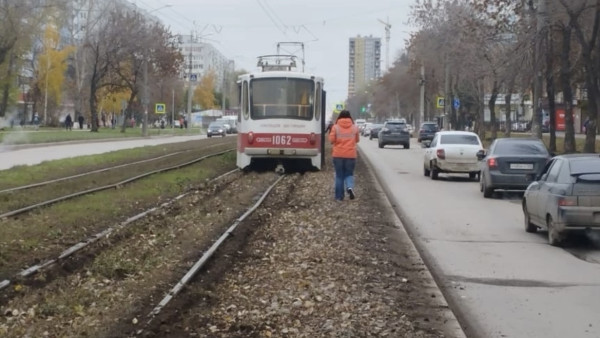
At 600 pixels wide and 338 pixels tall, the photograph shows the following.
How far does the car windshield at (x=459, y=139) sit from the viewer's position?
28312mm

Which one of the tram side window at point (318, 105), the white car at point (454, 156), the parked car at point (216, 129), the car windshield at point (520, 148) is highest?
the tram side window at point (318, 105)

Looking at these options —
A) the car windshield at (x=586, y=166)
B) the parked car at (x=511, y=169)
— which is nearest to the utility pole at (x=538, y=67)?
the parked car at (x=511, y=169)

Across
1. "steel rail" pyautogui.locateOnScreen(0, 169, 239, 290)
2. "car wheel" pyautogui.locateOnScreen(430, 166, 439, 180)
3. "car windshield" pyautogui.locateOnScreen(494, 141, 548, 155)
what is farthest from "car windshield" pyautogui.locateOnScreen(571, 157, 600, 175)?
"car wheel" pyautogui.locateOnScreen(430, 166, 439, 180)

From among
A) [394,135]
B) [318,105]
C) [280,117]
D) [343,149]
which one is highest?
[318,105]

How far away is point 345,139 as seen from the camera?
1928 cm

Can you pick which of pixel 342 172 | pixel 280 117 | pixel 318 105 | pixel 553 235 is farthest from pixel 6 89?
pixel 553 235

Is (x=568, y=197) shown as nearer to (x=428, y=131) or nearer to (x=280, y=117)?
(x=280, y=117)

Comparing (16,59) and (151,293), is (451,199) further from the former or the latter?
(16,59)

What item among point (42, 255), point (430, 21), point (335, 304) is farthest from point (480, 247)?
point (430, 21)

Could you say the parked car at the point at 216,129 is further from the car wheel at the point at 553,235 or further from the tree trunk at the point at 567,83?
the car wheel at the point at 553,235

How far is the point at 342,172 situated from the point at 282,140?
824cm

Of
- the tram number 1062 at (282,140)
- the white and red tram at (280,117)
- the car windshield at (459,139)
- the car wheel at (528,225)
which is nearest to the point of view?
the car wheel at (528,225)

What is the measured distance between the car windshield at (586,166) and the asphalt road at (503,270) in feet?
3.83

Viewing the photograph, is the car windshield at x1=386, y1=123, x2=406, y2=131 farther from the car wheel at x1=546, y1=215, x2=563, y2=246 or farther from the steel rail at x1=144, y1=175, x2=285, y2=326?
the car wheel at x1=546, y1=215, x2=563, y2=246
